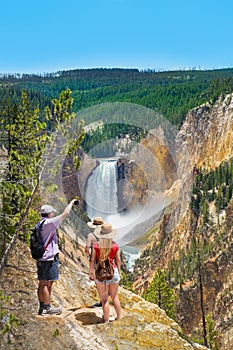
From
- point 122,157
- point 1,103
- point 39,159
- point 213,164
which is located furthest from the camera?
point 122,157

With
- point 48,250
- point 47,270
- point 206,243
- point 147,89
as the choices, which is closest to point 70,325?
point 47,270

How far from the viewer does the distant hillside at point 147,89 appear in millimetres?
103875

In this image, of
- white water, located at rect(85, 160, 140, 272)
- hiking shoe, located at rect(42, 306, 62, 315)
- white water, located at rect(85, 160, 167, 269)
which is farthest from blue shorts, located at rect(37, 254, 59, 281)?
white water, located at rect(85, 160, 140, 272)

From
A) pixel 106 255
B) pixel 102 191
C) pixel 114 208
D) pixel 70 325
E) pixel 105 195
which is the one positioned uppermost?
pixel 106 255

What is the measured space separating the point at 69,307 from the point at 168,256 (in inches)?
2293

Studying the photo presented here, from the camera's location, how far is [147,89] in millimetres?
150000

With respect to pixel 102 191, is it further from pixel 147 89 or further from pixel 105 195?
pixel 147 89

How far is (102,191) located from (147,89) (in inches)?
3191

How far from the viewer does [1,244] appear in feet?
33.6

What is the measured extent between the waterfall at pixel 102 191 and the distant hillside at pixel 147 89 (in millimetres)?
19743

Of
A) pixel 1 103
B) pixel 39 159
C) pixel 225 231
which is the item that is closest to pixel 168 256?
pixel 225 231

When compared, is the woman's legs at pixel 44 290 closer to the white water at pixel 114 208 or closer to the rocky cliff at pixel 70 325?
the rocky cliff at pixel 70 325

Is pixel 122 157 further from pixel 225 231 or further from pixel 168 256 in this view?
pixel 225 231

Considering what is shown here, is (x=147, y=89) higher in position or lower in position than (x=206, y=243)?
higher
